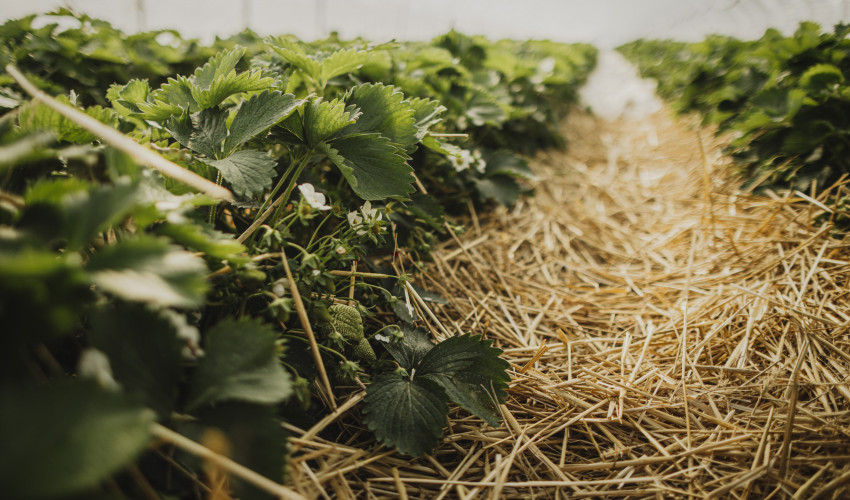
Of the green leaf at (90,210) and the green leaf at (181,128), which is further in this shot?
the green leaf at (181,128)

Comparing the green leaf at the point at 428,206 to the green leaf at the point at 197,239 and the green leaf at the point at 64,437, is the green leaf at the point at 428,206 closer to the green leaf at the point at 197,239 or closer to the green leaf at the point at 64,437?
the green leaf at the point at 197,239

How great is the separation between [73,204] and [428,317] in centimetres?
90

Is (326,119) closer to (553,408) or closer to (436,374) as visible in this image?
(436,374)

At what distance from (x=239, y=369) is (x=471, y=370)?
52cm

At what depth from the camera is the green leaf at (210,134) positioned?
950mm

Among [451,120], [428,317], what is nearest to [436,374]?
[428,317]

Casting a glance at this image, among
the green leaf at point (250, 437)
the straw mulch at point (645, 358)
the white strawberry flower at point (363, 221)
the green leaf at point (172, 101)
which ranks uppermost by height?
the green leaf at point (172, 101)

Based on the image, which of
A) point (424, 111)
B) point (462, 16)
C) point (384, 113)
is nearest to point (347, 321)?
point (384, 113)

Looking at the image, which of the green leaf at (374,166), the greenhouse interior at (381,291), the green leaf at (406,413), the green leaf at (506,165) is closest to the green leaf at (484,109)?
the greenhouse interior at (381,291)

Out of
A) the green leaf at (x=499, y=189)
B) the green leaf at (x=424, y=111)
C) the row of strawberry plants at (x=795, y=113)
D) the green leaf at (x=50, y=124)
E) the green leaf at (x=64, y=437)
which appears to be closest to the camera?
the green leaf at (x=64, y=437)

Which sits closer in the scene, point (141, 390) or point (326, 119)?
point (141, 390)

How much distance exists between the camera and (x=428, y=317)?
1271mm

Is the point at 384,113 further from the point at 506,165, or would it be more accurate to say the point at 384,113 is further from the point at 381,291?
the point at 506,165

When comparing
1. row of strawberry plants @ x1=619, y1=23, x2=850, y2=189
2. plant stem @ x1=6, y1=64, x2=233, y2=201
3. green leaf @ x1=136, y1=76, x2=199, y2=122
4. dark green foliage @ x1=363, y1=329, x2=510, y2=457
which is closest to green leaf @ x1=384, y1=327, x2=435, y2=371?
dark green foliage @ x1=363, y1=329, x2=510, y2=457
